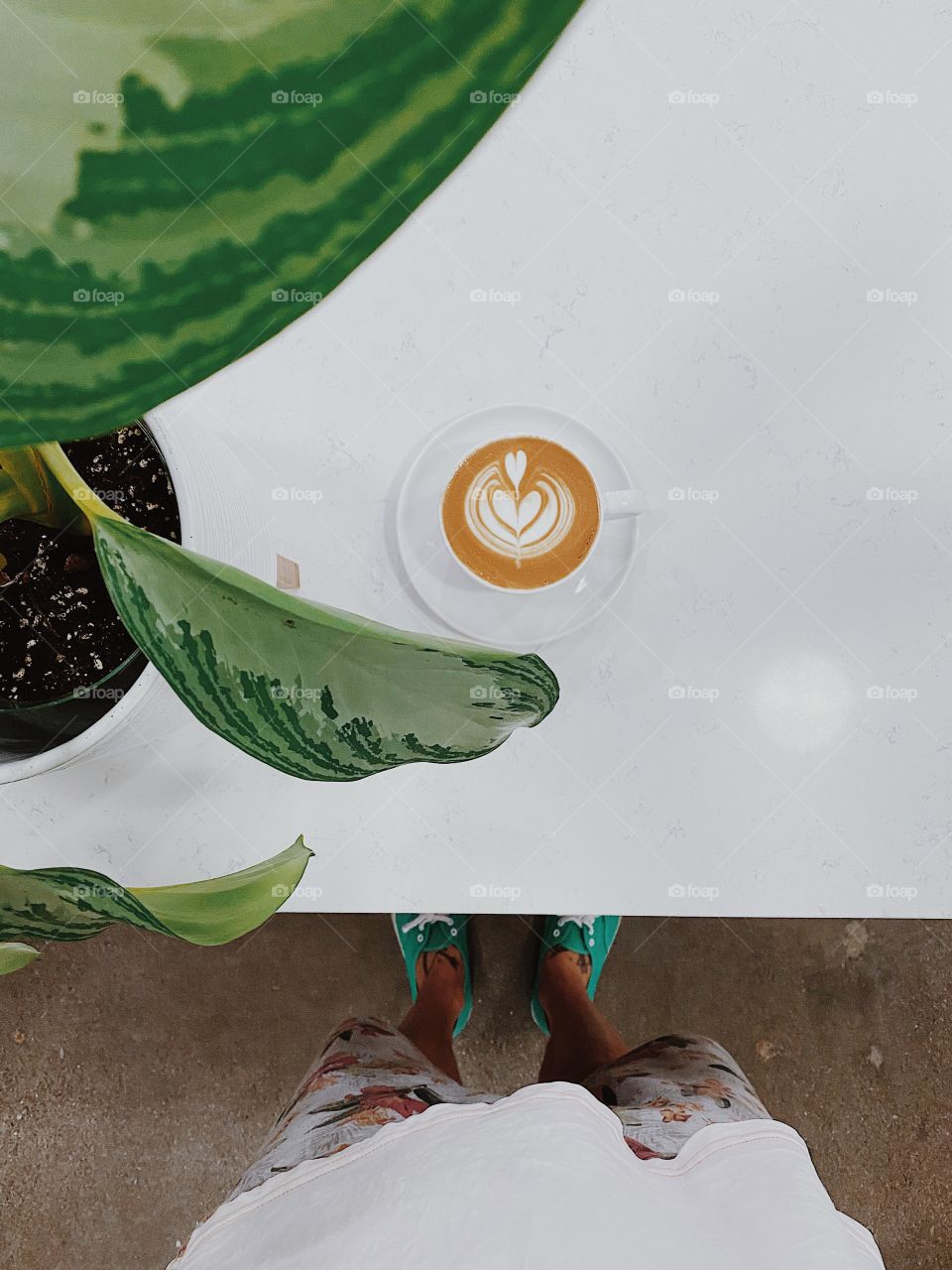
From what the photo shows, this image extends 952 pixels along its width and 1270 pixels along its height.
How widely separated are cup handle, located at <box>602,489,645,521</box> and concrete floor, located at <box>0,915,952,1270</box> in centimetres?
75

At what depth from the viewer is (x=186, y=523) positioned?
15.8 inches

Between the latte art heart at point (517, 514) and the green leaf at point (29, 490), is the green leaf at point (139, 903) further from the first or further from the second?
the latte art heart at point (517, 514)

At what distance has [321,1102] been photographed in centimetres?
64

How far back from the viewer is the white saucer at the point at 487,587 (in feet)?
1.98

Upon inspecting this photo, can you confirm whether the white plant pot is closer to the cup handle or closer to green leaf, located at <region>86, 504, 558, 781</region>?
green leaf, located at <region>86, 504, 558, 781</region>

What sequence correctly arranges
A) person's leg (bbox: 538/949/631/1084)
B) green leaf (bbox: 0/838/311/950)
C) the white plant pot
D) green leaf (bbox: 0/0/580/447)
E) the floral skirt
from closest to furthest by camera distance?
green leaf (bbox: 0/0/580/447), green leaf (bbox: 0/838/311/950), the white plant pot, the floral skirt, person's leg (bbox: 538/949/631/1084)

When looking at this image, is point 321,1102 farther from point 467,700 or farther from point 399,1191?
point 467,700

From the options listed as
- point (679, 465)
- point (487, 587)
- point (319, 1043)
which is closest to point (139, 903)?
point (487, 587)

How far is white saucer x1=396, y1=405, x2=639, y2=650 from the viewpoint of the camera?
60 cm

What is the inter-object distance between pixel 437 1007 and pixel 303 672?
3.12ft

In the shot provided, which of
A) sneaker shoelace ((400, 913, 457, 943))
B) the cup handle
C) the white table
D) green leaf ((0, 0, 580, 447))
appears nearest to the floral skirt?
the white table

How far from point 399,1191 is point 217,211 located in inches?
17.8

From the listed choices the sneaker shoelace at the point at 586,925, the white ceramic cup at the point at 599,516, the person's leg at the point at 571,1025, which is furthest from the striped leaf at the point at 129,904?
the sneaker shoelace at the point at 586,925

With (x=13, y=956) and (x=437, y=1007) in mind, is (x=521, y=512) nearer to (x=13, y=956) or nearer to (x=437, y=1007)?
(x=13, y=956)
